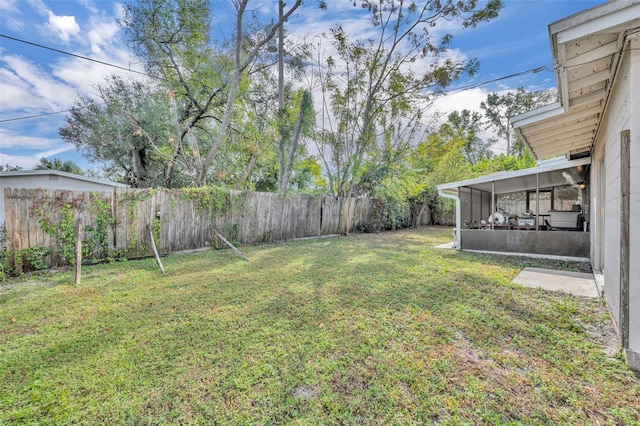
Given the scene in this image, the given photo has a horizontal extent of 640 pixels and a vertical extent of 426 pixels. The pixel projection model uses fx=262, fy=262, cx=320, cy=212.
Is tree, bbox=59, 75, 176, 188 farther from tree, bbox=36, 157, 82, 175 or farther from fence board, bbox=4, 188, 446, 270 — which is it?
tree, bbox=36, 157, 82, 175

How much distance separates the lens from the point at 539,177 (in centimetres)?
805

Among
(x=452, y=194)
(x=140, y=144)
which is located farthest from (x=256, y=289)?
(x=140, y=144)

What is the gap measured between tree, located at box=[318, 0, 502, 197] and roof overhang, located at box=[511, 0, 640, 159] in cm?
753

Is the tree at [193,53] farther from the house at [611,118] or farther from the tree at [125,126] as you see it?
the house at [611,118]

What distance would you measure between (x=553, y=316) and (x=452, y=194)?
6566 mm

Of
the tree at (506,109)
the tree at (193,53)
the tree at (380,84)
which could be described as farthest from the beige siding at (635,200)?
the tree at (506,109)

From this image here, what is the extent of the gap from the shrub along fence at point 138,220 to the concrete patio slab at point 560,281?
685cm

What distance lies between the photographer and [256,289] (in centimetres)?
407

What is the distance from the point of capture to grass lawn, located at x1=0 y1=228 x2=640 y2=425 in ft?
5.50

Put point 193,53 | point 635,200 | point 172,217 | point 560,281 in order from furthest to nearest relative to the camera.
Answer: point 193,53 → point 172,217 → point 560,281 → point 635,200

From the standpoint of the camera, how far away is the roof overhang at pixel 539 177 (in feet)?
22.0

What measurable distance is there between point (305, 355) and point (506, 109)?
29.6 meters

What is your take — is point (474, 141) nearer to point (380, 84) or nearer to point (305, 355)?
point (380, 84)

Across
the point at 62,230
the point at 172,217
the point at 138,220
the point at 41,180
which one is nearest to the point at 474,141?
the point at 172,217
